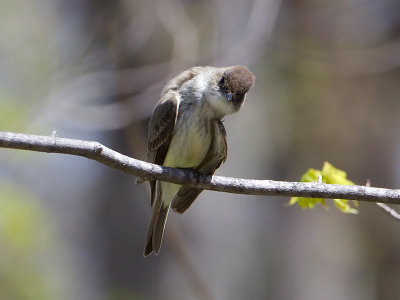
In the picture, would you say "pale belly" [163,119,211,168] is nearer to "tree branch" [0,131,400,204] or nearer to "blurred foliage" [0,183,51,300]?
"tree branch" [0,131,400,204]

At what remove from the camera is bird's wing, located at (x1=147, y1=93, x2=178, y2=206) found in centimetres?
398

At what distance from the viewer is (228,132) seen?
759cm

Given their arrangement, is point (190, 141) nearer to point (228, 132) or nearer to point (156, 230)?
A: point (156, 230)

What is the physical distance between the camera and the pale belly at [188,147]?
3.94 meters

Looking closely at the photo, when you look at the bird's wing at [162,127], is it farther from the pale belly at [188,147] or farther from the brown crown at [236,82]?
the brown crown at [236,82]

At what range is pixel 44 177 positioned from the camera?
29.3 ft

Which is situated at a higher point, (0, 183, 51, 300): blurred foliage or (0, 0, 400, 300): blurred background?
(0, 0, 400, 300): blurred background

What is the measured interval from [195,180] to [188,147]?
0.45m

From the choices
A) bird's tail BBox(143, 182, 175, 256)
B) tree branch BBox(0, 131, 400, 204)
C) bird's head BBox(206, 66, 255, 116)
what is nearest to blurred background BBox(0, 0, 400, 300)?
bird's tail BBox(143, 182, 175, 256)

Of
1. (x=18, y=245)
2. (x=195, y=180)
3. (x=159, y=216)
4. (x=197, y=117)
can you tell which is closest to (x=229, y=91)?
(x=197, y=117)

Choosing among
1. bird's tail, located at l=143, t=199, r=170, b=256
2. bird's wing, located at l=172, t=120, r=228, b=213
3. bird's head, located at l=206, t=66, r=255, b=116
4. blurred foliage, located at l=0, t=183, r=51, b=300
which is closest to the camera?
bird's head, located at l=206, t=66, r=255, b=116

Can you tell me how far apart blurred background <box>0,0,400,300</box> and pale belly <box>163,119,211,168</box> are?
2.24 metres

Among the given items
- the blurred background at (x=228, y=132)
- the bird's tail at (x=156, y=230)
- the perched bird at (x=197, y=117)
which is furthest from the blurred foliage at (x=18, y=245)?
the perched bird at (x=197, y=117)

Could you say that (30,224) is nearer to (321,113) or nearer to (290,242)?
(290,242)
